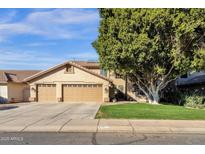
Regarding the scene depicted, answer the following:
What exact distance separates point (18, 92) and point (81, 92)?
7667 millimetres

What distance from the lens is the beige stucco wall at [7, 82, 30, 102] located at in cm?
3547

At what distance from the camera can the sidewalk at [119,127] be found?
1298 cm

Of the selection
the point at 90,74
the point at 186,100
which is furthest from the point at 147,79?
the point at 90,74

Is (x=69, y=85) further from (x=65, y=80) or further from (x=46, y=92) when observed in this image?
(x=46, y=92)

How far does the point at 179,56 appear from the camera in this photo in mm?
25953

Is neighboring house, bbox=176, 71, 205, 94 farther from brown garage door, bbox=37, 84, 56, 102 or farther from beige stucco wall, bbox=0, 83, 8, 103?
beige stucco wall, bbox=0, 83, 8, 103

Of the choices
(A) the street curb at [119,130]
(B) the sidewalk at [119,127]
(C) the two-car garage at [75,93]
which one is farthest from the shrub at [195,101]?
(A) the street curb at [119,130]

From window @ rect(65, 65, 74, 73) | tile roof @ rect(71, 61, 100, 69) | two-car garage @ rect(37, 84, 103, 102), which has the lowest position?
two-car garage @ rect(37, 84, 103, 102)

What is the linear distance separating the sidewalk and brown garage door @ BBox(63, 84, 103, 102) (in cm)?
2056

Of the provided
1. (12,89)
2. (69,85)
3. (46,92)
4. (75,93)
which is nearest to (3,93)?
(12,89)

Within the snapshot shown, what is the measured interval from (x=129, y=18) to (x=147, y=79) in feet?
20.7

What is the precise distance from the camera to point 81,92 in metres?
35.9

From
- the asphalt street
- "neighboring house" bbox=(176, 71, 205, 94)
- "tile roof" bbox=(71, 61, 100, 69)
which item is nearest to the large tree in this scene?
"neighboring house" bbox=(176, 71, 205, 94)

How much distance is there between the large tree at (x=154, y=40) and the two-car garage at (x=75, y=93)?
817 cm
